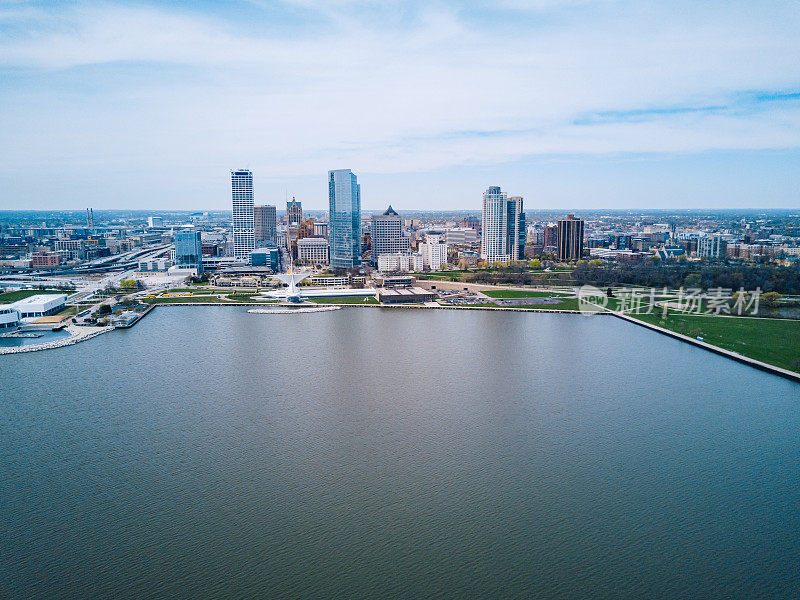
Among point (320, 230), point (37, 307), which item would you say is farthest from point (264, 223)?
point (37, 307)

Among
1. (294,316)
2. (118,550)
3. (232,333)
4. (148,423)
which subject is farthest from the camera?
(294,316)

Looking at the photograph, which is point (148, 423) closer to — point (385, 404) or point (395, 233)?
point (385, 404)

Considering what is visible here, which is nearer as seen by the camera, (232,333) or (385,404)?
(385,404)

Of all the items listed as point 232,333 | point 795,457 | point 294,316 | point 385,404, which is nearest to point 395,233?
point 294,316

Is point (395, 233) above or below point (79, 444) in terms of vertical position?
above

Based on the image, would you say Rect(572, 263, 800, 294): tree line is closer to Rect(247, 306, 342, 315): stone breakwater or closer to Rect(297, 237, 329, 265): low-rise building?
Rect(247, 306, 342, 315): stone breakwater

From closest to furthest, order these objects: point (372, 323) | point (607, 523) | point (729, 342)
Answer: point (607, 523) < point (729, 342) < point (372, 323)

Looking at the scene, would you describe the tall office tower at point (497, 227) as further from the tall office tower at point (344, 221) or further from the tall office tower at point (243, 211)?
the tall office tower at point (243, 211)
